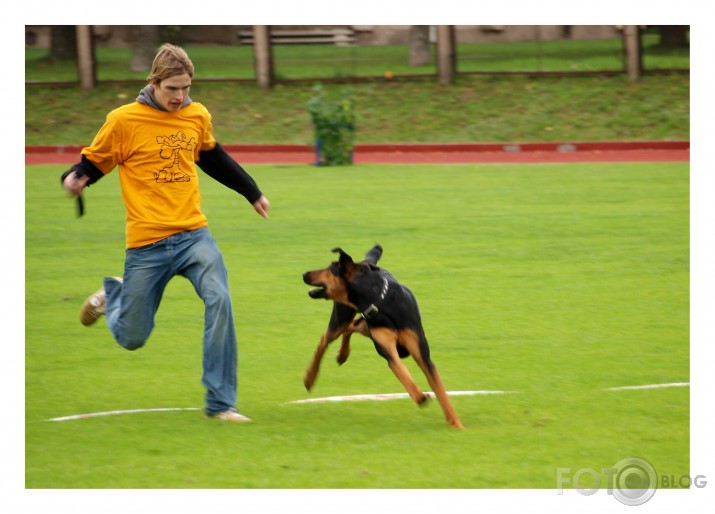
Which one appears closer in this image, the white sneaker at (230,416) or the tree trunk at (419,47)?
the white sneaker at (230,416)

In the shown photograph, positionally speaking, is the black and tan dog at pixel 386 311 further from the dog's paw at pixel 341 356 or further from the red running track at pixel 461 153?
the red running track at pixel 461 153

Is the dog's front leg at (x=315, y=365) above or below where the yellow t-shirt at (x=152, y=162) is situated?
below

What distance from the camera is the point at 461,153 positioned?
2459 cm

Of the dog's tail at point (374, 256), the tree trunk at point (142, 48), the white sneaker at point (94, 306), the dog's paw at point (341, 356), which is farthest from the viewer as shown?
the tree trunk at point (142, 48)

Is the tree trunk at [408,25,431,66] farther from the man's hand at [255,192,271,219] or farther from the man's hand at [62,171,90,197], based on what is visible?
the man's hand at [62,171,90,197]

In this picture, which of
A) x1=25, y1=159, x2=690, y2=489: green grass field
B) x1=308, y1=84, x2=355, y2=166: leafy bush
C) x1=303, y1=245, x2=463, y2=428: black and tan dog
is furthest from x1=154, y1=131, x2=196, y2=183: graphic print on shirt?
x1=308, y1=84, x2=355, y2=166: leafy bush

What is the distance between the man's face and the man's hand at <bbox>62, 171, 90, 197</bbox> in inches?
24.7

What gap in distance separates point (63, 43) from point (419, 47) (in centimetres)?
1073

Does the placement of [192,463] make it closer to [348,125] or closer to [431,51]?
[348,125]

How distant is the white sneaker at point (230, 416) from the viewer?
6.35 meters

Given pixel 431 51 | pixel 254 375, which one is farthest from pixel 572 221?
pixel 431 51

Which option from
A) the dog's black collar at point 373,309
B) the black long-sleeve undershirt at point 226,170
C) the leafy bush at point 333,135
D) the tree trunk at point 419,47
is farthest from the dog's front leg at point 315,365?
the tree trunk at point 419,47

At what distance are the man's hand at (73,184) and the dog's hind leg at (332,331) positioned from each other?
1.62 metres

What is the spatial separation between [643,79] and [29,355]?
2512 cm
